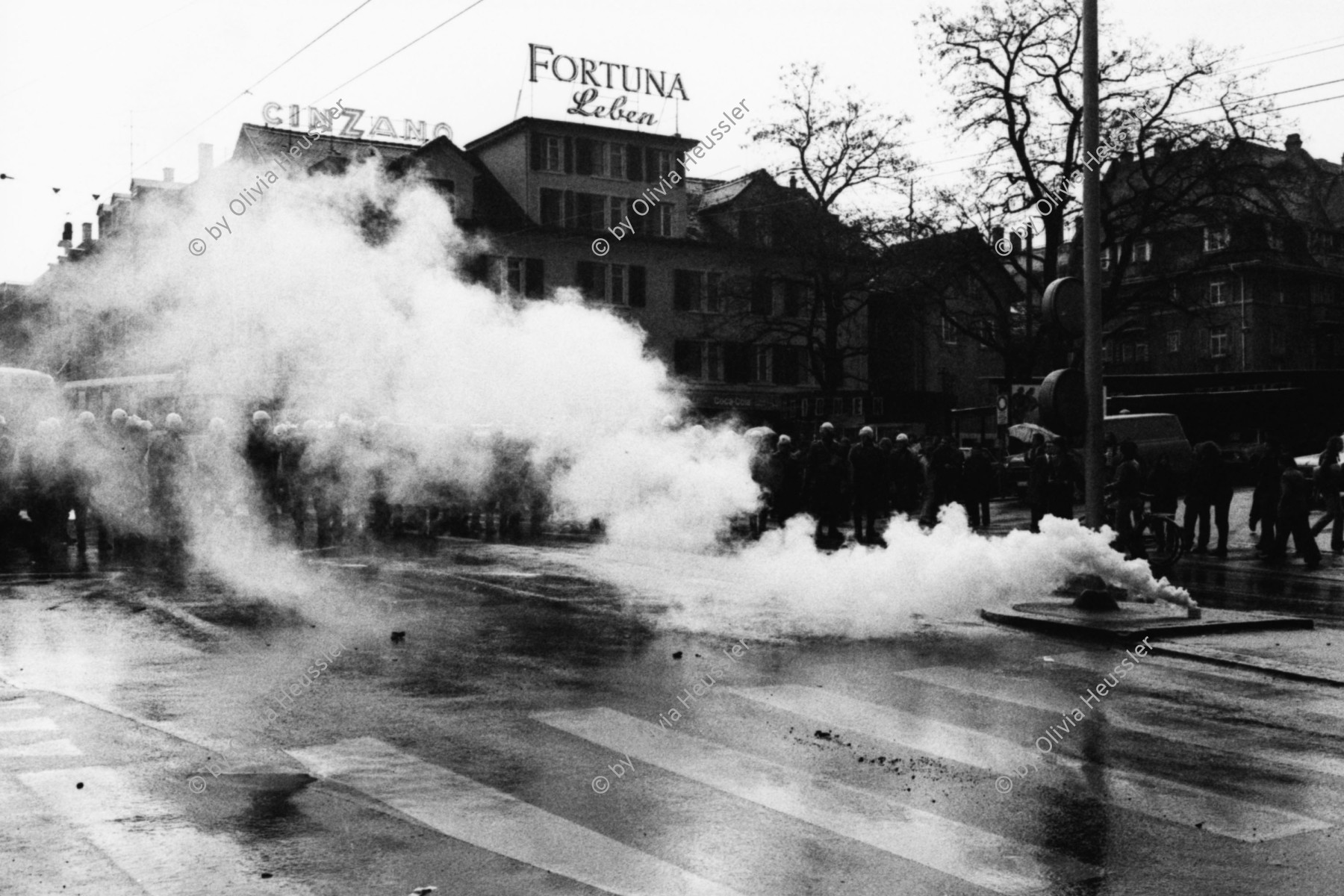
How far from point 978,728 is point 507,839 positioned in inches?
124

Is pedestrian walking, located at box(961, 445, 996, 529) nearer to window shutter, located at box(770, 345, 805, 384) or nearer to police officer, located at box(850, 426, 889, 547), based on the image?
police officer, located at box(850, 426, 889, 547)

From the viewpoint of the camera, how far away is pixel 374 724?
23.4ft

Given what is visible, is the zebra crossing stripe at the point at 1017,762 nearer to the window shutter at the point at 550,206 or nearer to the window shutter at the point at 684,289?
the window shutter at the point at 550,206

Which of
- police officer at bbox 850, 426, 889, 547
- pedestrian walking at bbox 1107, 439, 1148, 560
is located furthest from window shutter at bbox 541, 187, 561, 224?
pedestrian walking at bbox 1107, 439, 1148, 560

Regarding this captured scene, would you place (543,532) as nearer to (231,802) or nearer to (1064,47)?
(231,802)

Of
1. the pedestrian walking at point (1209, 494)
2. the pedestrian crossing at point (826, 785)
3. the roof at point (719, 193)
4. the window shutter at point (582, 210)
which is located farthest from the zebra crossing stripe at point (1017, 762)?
the roof at point (719, 193)

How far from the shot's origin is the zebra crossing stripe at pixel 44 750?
642 cm

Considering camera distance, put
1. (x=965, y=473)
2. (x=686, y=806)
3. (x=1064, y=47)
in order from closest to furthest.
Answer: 1. (x=686, y=806)
2. (x=965, y=473)
3. (x=1064, y=47)

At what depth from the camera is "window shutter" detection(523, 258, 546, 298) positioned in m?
49.8

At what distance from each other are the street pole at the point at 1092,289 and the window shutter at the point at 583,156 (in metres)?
40.3

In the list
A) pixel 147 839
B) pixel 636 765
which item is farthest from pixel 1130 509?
pixel 147 839

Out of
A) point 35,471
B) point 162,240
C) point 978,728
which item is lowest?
point 978,728

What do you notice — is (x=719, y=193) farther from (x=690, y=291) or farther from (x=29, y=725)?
(x=29, y=725)

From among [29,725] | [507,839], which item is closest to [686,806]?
[507,839]
